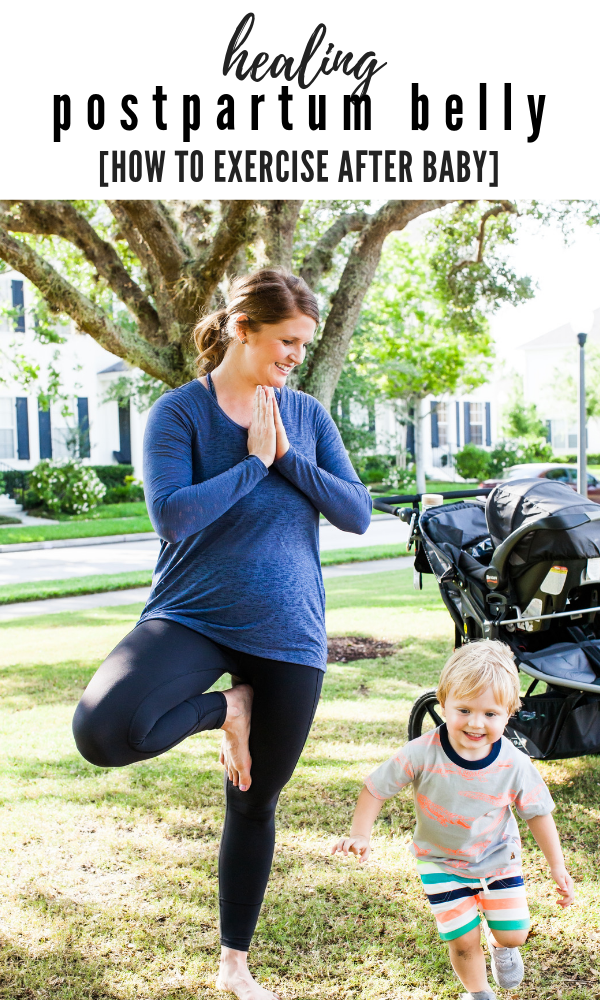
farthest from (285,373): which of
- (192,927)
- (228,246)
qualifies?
(228,246)

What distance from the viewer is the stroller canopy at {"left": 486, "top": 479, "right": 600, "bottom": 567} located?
365 cm

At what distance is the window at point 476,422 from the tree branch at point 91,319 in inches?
1341

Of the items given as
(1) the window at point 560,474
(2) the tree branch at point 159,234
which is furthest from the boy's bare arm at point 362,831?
(1) the window at point 560,474

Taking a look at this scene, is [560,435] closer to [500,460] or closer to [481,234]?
[500,460]

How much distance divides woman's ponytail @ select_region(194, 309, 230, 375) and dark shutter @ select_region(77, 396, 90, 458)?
23.9 m

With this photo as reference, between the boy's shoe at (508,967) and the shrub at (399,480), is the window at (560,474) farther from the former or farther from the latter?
the boy's shoe at (508,967)

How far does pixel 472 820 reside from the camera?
2.30 metres

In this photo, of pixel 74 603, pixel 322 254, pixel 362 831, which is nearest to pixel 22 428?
pixel 74 603

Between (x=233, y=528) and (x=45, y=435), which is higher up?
(x=45, y=435)

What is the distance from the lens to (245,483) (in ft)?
7.63

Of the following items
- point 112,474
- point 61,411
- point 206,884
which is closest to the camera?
point 206,884

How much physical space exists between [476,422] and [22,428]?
2164 centimetres

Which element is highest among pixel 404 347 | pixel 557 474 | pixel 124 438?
pixel 404 347

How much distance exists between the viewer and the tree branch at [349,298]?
7207 mm
